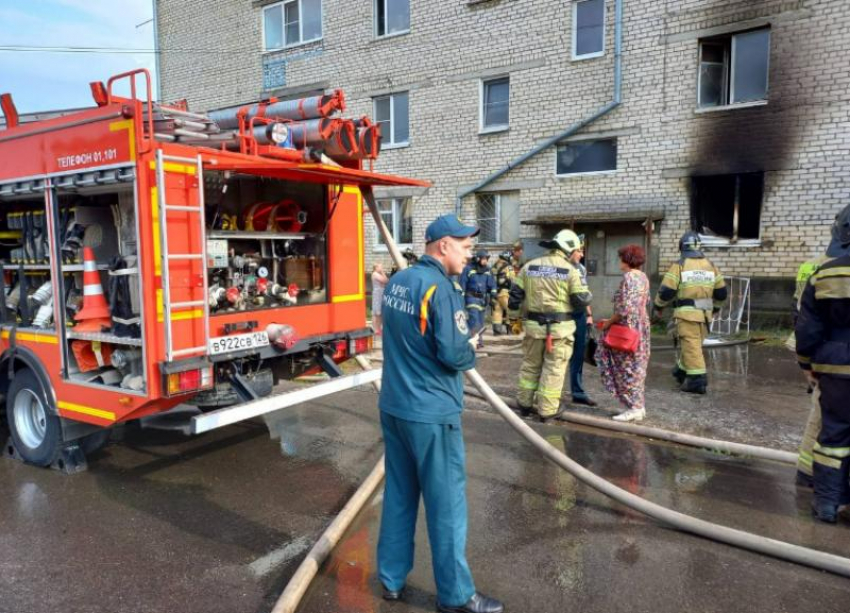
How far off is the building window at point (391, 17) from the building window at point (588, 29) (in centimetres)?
427

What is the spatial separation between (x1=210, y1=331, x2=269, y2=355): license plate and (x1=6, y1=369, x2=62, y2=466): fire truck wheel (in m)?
1.70

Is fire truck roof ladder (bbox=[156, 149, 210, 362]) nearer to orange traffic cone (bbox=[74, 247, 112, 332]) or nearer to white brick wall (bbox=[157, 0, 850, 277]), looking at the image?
orange traffic cone (bbox=[74, 247, 112, 332])

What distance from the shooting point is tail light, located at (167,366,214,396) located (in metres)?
4.19

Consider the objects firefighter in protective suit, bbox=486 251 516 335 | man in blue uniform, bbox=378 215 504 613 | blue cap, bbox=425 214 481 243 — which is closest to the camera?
man in blue uniform, bbox=378 215 504 613

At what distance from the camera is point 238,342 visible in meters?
4.63

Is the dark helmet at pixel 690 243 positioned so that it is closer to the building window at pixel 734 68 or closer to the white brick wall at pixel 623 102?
the white brick wall at pixel 623 102

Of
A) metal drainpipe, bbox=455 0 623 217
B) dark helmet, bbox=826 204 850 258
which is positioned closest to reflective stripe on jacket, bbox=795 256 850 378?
dark helmet, bbox=826 204 850 258

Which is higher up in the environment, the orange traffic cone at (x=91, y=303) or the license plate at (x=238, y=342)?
the orange traffic cone at (x=91, y=303)

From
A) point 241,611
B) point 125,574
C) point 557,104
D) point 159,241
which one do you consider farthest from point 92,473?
point 557,104

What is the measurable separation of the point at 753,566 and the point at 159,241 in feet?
13.1

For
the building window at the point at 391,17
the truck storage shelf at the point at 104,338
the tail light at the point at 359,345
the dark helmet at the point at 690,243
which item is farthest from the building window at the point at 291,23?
the truck storage shelf at the point at 104,338

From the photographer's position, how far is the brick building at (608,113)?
35.9 ft

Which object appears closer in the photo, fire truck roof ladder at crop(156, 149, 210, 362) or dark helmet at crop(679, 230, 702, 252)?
fire truck roof ladder at crop(156, 149, 210, 362)

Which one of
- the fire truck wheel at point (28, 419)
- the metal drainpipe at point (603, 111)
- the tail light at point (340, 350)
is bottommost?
the fire truck wheel at point (28, 419)
